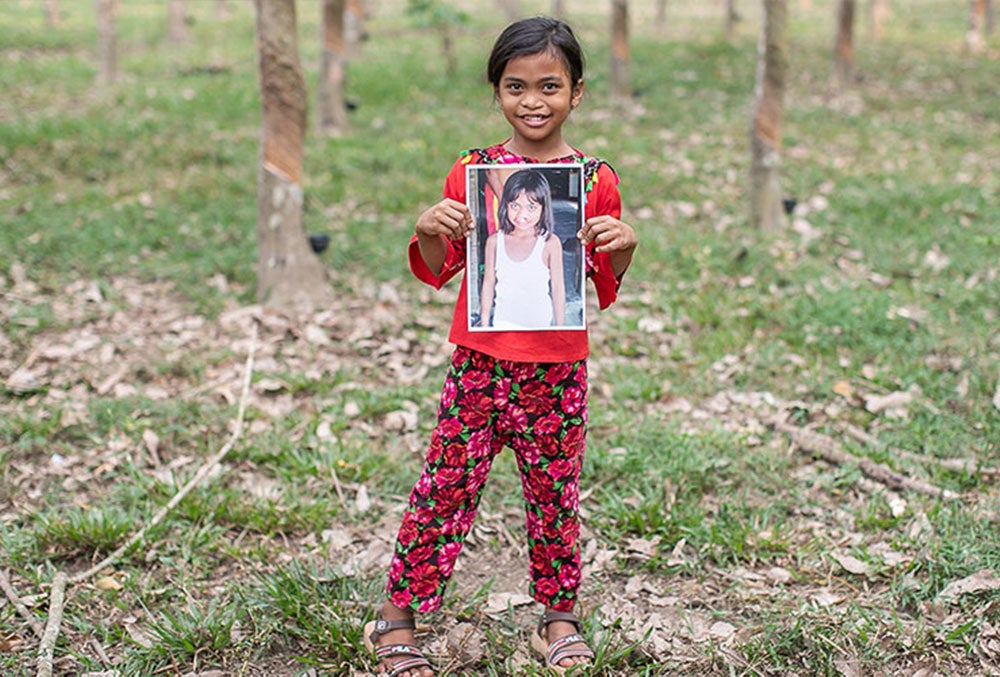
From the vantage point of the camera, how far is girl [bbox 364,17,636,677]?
2.39 m

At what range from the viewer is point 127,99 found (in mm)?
10844

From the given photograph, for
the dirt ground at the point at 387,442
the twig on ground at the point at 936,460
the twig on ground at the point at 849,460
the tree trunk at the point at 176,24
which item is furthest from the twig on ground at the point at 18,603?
the tree trunk at the point at 176,24

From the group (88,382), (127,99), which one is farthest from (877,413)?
(127,99)

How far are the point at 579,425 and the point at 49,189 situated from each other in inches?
255

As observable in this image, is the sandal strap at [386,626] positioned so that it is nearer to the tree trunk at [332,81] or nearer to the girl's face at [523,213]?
the girl's face at [523,213]

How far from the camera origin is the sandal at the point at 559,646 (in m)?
2.84

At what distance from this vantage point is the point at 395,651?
9.21 ft

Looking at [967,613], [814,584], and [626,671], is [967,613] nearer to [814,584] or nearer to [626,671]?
[814,584]

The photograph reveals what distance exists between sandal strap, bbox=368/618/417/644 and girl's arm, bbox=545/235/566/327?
1.10m

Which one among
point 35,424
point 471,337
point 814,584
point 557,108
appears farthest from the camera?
point 35,424

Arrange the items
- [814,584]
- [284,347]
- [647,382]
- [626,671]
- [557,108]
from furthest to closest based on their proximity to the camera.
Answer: [284,347] → [647,382] → [814,584] → [626,671] → [557,108]

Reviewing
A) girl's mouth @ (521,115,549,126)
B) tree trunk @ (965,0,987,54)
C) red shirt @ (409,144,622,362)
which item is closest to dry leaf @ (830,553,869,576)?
red shirt @ (409,144,622,362)

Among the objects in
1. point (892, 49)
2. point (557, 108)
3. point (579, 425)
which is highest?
point (892, 49)

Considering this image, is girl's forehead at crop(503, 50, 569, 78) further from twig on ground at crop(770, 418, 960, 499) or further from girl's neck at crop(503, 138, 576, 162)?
twig on ground at crop(770, 418, 960, 499)
